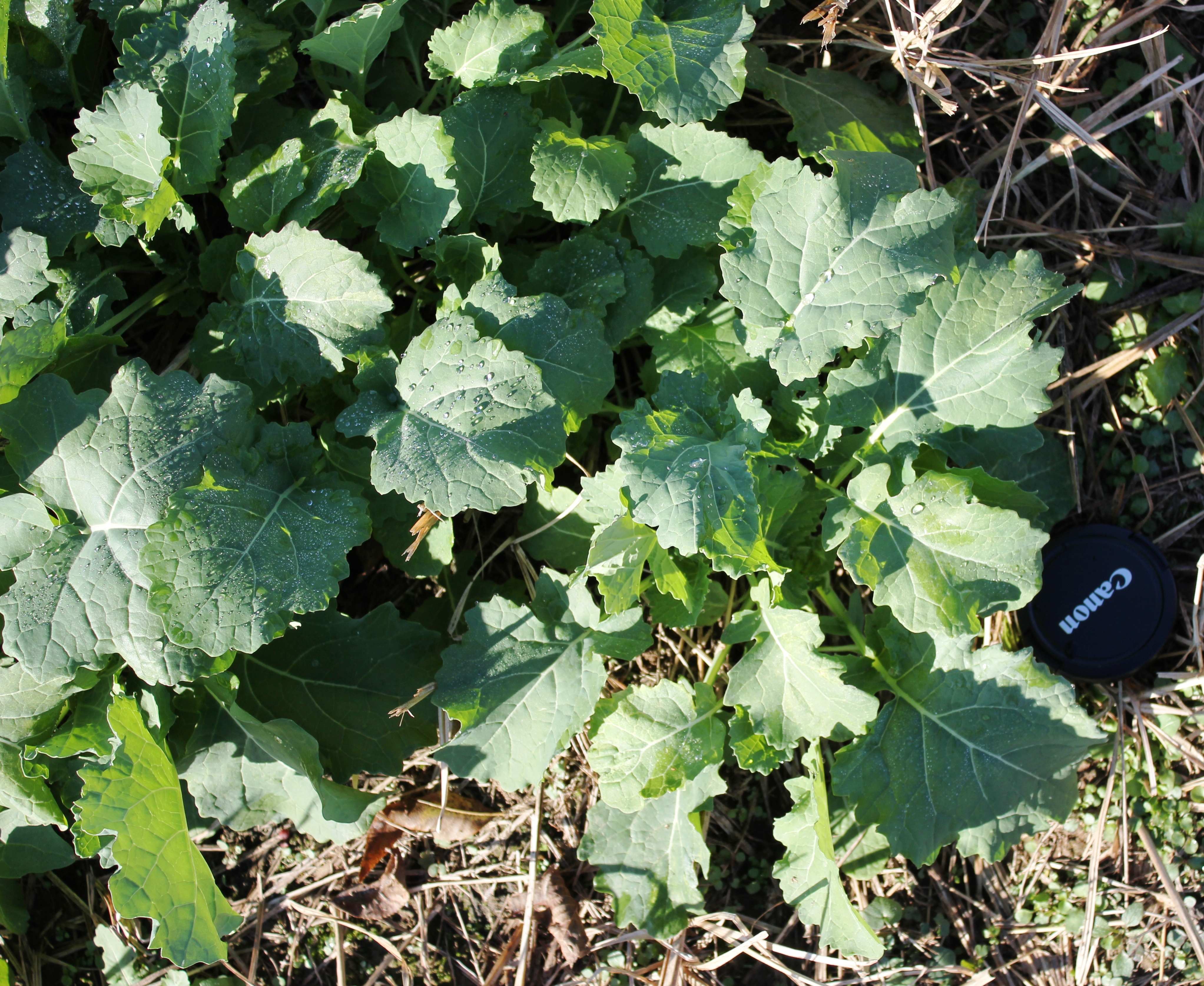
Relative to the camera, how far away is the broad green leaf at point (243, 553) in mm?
2008

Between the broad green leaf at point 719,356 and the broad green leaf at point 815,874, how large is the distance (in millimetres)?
1035

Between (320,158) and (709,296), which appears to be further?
(709,296)

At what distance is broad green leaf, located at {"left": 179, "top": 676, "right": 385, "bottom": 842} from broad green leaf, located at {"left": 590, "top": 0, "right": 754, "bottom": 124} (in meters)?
1.87

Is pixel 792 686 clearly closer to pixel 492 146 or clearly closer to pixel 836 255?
pixel 836 255

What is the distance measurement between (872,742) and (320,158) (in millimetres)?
2147

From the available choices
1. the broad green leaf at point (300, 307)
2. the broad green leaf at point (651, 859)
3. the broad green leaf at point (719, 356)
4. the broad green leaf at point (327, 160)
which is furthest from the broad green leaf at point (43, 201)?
the broad green leaf at point (651, 859)

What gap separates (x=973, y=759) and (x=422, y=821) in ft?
5.43

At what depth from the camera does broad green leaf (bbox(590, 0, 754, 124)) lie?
213 cm

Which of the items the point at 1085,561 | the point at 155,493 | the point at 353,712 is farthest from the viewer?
the point at 1085,561

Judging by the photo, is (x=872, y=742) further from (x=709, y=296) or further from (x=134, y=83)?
(x=134, y=83)

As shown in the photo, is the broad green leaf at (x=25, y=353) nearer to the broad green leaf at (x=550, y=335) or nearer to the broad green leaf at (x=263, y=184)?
the broad green leaf at (x=263, y=184)

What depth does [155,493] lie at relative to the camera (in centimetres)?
215

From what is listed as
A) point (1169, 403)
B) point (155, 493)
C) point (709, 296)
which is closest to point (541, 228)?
point (709, 296)

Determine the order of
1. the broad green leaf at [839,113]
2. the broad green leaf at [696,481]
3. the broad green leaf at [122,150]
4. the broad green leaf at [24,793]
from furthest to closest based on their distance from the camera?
the broad green leaf at [839,113], the broad green leaf at [24,793], the broad green leaf at [122,150], the broad green leaf at [696,481]
